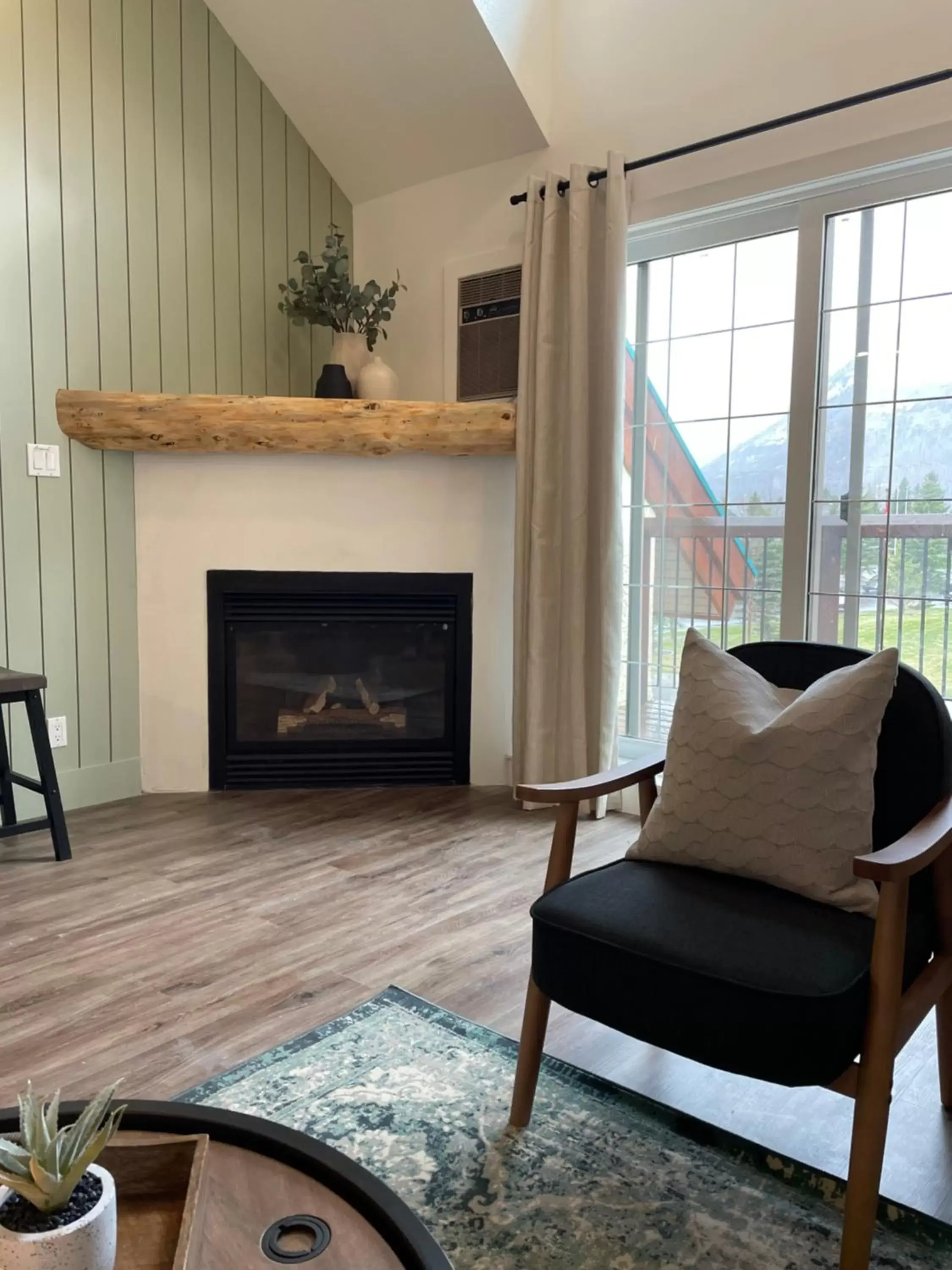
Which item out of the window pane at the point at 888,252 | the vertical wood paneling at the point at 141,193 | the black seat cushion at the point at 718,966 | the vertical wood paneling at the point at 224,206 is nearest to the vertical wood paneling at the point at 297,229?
the vertical wood paneling at the point at 224,206

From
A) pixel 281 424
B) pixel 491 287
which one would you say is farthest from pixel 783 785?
pixel 491 287

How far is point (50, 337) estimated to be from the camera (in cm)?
→ 347

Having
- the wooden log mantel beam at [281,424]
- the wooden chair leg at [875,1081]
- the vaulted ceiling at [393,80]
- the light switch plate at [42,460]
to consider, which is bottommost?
the wooden chair leg at [875,1081]

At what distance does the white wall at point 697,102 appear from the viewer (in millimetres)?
2850

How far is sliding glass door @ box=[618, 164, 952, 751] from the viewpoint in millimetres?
2949

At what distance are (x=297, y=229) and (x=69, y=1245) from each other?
412 centimetres

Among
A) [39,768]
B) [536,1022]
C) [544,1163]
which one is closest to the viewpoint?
[544,1163]

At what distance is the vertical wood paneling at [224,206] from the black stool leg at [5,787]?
1640 millimetres

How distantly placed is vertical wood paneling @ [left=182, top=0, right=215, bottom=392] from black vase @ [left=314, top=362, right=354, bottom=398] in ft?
1.58

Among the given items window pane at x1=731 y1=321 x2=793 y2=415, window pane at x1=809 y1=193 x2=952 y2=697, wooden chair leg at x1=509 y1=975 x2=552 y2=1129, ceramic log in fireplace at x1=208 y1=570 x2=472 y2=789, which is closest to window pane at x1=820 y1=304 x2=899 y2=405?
window pane at x1=809 y1=193 x2=952 y2=697

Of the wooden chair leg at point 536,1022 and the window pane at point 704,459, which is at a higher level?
the window pane at point 704,459

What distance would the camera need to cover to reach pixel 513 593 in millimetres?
3795

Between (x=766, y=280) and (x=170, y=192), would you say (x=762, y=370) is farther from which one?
(x=170, y=192)

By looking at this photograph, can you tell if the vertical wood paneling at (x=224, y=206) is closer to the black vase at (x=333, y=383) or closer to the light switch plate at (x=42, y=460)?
the black vase at (x=333, y=383)
